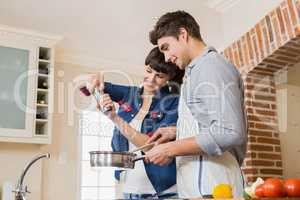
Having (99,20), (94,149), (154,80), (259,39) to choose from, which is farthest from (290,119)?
(154,80)

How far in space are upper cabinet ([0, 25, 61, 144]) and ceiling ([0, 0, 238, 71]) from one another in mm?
137

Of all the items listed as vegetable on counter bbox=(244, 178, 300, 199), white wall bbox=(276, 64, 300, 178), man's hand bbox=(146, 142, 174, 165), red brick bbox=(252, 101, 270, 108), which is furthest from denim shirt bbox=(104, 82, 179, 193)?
white wall bbox=(276, 64, 300, 178)

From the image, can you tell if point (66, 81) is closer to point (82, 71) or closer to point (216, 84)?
point (82, 71)

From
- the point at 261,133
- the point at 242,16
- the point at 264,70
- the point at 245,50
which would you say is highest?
the point at 242,16

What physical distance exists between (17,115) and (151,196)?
2.42 m

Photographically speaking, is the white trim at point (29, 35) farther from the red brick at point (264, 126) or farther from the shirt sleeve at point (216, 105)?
the shirt sleeve at point (216, 105)

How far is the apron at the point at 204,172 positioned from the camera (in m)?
1.30

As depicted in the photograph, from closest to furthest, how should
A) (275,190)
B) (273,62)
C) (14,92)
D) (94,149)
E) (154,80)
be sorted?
(275,190), (154,80), (273,62), (14,92), (94,149)

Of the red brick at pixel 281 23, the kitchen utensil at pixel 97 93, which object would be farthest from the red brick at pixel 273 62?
the kitchen utensil at pixel 97 93

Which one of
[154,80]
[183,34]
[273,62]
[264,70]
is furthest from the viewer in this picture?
[264,70]

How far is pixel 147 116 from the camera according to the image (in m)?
1.75

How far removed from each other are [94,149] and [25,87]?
43.6 inches

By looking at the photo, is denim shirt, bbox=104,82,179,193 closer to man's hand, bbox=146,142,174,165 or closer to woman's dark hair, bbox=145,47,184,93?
woman's dark hair, bbox=145,47,184,93

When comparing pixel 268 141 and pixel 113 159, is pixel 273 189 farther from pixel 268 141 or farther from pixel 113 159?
pixel 268 141
